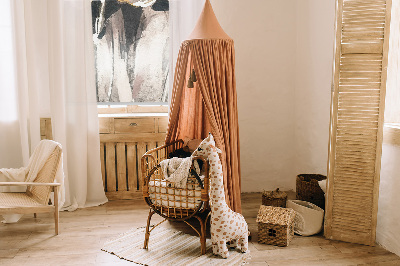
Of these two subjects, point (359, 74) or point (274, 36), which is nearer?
point (359, 74)

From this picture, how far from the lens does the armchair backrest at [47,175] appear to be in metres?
2.97

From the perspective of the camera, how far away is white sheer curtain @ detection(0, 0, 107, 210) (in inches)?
136

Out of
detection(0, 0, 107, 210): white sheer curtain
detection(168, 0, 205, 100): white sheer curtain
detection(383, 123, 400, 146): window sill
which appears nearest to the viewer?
detection(383, 123, 400, 146): window sill

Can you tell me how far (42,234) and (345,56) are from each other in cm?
282

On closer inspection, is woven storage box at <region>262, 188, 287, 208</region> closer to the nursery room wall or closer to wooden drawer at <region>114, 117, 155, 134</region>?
the nursery room wall

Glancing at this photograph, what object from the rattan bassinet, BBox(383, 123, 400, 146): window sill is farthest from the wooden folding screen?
the rattan bassinet

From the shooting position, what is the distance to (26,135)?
352 centimetres

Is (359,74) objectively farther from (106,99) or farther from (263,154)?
(106,99)

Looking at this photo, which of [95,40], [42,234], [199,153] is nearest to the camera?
[199,153]

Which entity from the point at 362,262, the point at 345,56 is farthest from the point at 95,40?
the point at 362,262

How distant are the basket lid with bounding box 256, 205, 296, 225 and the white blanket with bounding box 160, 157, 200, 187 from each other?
71 cm

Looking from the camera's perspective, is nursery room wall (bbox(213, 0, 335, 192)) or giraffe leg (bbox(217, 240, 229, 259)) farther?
nursery room wall (bbox(213, 0, 335, 192))

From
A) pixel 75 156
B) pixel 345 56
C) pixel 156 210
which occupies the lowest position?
pixel 156 210

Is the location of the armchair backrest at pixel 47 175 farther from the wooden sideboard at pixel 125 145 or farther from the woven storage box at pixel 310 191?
the woven storage box at pixel 310 191
